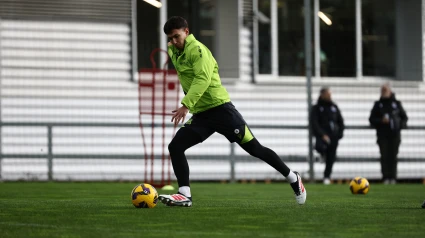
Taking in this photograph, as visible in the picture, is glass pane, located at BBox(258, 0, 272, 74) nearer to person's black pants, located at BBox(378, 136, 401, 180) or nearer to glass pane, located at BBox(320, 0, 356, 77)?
glass pane, located at BBox(320, 0, 356, 77)

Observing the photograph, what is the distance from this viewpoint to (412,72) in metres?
21.2

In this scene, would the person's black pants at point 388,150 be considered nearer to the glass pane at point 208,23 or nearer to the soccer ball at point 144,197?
the glass pane at point 208,23

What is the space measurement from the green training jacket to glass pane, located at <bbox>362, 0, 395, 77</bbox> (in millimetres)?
12062

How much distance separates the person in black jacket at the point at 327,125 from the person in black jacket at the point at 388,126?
0.76 m

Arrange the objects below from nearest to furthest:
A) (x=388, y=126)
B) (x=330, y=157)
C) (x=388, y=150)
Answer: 1. (x=330, y=157)
2. (x=388, y=126)
3. (x=388, y=150)

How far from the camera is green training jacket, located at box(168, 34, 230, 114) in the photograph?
379 inches

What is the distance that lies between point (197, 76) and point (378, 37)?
12687 millimetres

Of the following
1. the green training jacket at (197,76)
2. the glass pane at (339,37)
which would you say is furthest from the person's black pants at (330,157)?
the green training jacket at (197,76)

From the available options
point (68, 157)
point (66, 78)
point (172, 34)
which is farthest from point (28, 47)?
point (172, 34)

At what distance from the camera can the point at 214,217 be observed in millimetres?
8883

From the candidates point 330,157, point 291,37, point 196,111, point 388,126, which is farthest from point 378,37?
point 196,111

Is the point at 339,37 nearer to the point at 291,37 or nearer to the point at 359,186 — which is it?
the point at 291,37

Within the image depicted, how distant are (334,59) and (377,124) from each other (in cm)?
272

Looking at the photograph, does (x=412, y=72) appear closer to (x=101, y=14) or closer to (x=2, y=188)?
(x=101, y=14)
